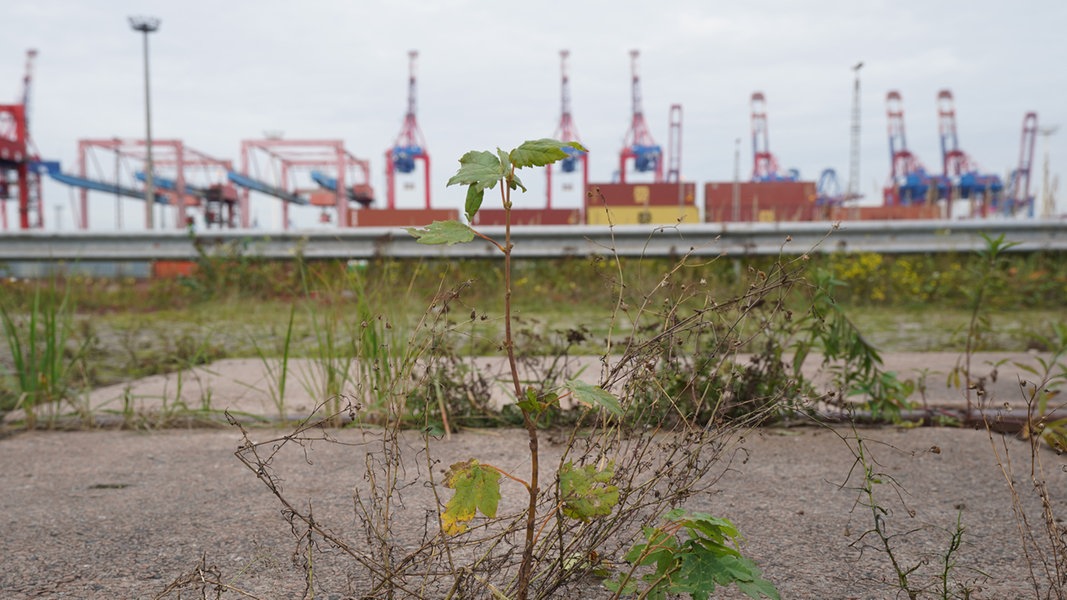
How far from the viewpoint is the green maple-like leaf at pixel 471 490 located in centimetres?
95

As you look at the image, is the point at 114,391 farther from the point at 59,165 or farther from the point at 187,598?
the point at 59,165

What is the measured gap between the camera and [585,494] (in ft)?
3.15

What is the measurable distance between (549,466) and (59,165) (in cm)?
5235

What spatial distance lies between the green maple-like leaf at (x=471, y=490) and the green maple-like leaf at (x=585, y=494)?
0.30ft

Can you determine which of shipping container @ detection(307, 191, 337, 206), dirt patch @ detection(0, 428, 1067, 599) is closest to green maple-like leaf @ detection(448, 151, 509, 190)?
dirt patch @ detection(0, 428, 1067, 599)

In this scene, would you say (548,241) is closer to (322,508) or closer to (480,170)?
(322,508)

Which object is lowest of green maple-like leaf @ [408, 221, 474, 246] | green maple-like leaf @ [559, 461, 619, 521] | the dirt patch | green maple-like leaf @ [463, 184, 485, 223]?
the dirt patch

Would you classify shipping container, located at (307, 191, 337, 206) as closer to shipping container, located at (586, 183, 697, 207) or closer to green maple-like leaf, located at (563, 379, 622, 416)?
shipping container, located at (586, 183, 697, 207)

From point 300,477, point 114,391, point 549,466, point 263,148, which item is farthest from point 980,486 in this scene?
point 263,148

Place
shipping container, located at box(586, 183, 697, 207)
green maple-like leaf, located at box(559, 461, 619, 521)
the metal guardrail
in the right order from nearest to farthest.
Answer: green maple-like leaf, located at box(559, 461, 619, 521)
the metal guardrail
shipping container, located at box(586, 183, 697, 207)

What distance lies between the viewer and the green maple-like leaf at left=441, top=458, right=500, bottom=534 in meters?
0.95

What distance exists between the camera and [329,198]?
187ft

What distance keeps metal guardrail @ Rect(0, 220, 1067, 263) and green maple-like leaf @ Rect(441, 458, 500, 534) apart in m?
6.32

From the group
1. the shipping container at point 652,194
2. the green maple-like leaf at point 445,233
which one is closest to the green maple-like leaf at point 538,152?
the green maple-like leaf at point 445,233
